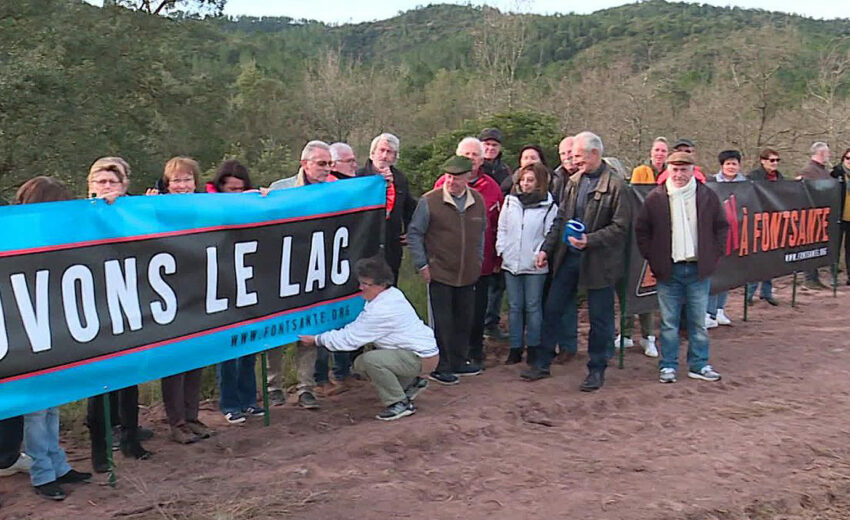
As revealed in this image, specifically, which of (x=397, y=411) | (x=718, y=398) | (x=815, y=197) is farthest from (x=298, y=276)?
(x=815, y=197)

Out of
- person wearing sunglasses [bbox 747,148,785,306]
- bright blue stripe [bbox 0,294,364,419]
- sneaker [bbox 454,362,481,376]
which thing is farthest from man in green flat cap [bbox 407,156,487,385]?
person wearing sunglasses [bbox 747,148,785,306]

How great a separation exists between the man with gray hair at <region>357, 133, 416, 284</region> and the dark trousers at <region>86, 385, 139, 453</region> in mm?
2622

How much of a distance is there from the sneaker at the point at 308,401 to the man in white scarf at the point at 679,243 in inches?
119

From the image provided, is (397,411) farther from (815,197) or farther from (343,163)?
(815,197)

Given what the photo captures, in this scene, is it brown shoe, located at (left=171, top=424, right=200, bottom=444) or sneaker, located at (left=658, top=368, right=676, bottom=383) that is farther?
sneaker, located at (left=658, top=368, right=676, bottom=383)

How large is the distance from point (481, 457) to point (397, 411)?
101cm

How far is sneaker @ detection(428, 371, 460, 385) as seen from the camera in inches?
289

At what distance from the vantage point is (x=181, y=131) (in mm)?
27781

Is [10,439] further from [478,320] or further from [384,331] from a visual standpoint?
[478,320]

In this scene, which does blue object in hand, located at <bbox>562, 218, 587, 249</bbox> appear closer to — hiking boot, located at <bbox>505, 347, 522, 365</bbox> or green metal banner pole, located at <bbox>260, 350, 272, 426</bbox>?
hiking boot, located at <bbox>505, 347, 522, 365</bbox>

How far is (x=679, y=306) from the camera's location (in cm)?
748

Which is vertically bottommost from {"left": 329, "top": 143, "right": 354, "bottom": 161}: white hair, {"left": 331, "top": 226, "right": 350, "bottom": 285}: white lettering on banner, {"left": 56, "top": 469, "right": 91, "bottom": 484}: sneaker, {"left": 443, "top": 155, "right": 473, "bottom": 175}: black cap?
{"left": 56, "top": 469, "right": 91, "bottom": 484}: sneaker

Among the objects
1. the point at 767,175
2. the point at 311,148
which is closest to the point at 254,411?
the point at 311,148

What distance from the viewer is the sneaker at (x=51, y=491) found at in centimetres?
474
